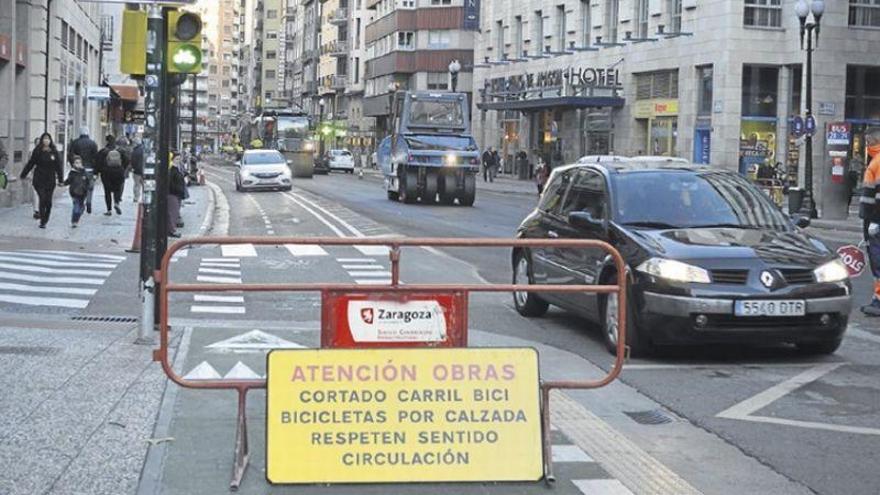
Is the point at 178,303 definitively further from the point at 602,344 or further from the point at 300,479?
the point at 300,479

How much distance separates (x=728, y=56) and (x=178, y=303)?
33.7 m

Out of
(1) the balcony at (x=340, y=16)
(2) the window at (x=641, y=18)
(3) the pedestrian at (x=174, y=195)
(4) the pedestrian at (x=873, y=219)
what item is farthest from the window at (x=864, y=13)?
(1) the balcony at (x=340, y=16)

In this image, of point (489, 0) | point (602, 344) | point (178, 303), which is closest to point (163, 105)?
point (178, 303)

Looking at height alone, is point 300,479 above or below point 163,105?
below

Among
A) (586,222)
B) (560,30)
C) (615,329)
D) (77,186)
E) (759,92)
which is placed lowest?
(615,329)

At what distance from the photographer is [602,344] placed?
35.9 feet

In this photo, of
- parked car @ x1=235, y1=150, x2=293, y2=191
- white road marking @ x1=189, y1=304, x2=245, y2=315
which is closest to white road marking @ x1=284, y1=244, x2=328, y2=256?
white road marking @ x1=189, y1=304, x2=245, y2=315

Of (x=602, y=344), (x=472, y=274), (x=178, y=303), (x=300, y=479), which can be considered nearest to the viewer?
(x=300, y=479)

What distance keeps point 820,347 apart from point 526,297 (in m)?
3.26

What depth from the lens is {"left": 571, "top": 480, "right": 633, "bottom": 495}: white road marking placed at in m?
6.02

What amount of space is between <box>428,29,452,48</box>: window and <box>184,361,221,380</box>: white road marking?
78865mm

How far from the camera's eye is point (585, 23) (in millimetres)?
56875

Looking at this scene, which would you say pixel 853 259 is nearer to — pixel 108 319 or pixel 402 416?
pixel 108 319

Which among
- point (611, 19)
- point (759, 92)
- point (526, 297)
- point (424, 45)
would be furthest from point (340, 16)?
point (526, 297)
